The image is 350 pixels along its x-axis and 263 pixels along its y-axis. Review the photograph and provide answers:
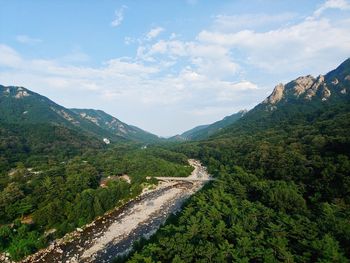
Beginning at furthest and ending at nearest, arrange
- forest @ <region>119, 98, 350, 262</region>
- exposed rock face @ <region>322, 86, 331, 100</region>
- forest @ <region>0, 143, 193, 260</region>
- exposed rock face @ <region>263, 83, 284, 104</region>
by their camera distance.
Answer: exposed rock face @ <region>263, 83, 284, 104</region>, exposed rock face @ <region>322, 86, 331, 100</region>, forest @ <region>0, 143, 193, 260</region>, forest @ <region>119, 98, 350, 262</region>

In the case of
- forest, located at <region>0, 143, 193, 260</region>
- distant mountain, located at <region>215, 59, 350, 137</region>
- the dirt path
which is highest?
distant mountain, located at <region>215, 59, 350, 137</region>

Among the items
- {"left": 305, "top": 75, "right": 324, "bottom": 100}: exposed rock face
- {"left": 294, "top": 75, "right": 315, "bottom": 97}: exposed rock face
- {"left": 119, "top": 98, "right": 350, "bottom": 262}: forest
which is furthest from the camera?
{"left": 294, "top": 75, "right": 315, "bottom": 97}: exposed rock face

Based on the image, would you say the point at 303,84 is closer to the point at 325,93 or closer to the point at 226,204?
the point at 325,93

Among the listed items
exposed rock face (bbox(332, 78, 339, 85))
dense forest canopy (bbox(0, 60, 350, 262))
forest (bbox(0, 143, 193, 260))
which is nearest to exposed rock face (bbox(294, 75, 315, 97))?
exposed rock face (bbox(332, 78, 339, 85))

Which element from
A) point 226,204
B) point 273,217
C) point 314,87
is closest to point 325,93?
point 314,87

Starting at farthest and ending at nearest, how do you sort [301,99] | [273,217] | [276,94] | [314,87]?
[276,94], [314,87], [301,99], [273,217]

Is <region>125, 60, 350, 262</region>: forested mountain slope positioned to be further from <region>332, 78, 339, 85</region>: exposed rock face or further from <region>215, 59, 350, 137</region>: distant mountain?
<region>332, 78, 339, 85</region>: exposed rock face

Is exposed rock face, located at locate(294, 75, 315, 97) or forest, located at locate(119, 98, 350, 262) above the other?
exposed rock face, located at locate(294, 75, 315, 97)
